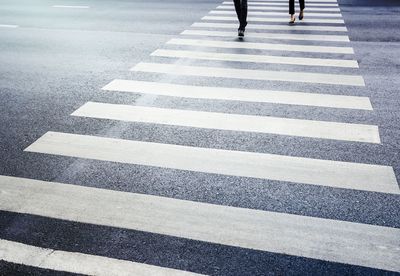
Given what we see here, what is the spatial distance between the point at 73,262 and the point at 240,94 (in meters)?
3.90

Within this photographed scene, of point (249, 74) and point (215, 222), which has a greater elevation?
point (249, 74)

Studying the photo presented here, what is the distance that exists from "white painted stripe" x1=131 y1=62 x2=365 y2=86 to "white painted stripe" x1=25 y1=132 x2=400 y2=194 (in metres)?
2.70

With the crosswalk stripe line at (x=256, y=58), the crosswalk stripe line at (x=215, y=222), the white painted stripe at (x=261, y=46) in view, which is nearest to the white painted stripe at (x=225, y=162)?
the crosswalk stripe line at (x=215, y=222)

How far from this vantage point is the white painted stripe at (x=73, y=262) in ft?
9.67

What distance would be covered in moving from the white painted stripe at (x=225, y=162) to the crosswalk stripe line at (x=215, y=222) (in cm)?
61

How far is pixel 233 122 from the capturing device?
5.30 meters

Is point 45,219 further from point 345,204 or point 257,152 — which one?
point 345,204

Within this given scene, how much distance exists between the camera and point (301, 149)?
4598mm

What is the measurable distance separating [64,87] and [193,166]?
11.1 ft

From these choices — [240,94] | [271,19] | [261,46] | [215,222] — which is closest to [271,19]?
[271,19]

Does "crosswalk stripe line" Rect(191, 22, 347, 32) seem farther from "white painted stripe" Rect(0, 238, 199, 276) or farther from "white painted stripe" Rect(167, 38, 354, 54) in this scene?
"white painted stripe" Rect(0, 238, 199, 276)

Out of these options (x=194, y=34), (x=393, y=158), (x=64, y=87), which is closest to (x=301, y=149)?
(x=393, y=158)

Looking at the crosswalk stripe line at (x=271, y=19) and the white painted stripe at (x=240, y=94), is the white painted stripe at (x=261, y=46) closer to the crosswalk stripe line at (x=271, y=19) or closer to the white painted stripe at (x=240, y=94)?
the crosswalk stripe line at (x=271, y=19)

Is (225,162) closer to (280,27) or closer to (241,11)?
(241,11)
